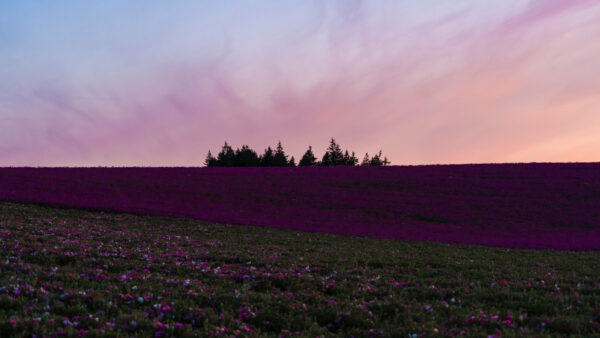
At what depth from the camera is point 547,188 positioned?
3688cm

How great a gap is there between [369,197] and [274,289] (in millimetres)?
26795

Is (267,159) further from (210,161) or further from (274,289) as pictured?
(274,289)

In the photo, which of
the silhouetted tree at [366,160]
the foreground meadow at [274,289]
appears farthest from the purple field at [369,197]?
the silhouetted tree at [366,160]

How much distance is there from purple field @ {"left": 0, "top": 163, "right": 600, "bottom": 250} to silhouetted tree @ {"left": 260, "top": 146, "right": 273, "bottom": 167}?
45.2m

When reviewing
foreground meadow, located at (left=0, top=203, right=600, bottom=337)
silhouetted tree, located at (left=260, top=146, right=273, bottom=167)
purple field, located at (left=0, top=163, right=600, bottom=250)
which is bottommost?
foreground meadow, located at (left=0, top=203, right=600, bottom=337)

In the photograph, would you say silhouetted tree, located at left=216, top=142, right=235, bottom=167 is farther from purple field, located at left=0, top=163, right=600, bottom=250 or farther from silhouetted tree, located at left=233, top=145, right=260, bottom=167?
purple field, located at left=0, top=163, right=600, bottom=250

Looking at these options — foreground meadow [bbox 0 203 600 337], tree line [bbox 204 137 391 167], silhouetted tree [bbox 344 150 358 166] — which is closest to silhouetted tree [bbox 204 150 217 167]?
tree line [bbox 204 137 391 167]

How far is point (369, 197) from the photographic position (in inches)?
1398

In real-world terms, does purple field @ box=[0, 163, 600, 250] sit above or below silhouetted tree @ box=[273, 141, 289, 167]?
below

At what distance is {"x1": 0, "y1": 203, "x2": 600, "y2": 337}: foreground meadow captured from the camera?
274 inches

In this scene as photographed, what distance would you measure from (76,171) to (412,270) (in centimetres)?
4037

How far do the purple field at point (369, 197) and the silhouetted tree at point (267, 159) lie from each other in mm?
45215

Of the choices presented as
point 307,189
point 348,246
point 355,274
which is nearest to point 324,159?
point 307,189

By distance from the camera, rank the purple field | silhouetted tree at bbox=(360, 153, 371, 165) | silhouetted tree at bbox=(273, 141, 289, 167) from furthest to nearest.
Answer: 1. silhouetted tree at bbox=(360, 153, 371, 165)
2. silhouetted tree at bbox=(273, 141, 289, 167)
3. the purple field
